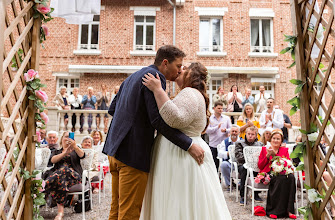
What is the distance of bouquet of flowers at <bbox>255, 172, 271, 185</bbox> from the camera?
212 inches

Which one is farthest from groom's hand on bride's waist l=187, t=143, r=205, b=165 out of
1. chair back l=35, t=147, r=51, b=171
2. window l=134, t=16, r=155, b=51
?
window l=134, t=16, r=155, b=51

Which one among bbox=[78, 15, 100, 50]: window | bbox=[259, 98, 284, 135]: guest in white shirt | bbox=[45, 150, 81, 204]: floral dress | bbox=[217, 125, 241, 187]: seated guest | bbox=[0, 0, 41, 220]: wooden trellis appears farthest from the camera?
bbox=[78, 15, 100, 50]: window

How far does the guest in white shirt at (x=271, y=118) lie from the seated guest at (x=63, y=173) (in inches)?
195

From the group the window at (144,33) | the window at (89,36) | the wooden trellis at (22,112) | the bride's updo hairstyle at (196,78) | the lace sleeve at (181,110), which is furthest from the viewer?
the window at (144,33)

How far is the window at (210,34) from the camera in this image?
53.1ft

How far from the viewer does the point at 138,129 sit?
264 cm

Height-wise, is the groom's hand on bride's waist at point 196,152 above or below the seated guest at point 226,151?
above

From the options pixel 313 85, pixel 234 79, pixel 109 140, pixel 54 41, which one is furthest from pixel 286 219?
pixel 54 41

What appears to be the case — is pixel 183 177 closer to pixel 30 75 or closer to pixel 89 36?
pixel 30 75

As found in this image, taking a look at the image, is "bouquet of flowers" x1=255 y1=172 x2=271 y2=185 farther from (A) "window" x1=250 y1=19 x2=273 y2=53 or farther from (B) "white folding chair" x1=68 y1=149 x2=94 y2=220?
(A) "window" x1=250 y1=19 x2=273 y2=53

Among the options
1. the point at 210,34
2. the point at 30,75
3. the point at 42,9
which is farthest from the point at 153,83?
the point at 210,34

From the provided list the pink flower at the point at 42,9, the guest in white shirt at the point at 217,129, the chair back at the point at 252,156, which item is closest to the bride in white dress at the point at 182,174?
the pink flower at the point at 42,9

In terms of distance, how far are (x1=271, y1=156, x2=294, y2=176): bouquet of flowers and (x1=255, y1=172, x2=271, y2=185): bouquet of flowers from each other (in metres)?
0.13

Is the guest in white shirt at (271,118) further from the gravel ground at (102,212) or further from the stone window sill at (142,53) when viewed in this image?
the stone window sill at (142,53)
